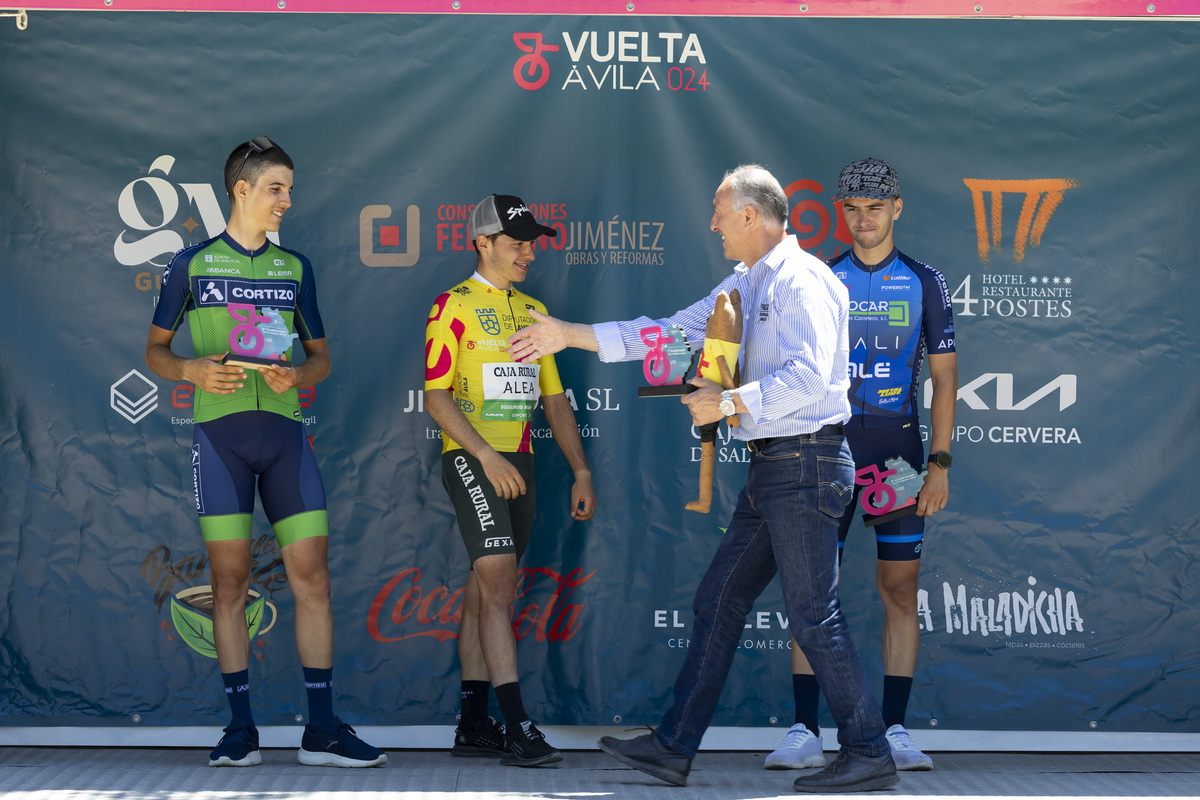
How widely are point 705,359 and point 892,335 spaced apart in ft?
2.75

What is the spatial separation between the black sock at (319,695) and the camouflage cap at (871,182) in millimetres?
2189

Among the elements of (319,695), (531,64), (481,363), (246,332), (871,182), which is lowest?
(319,695)

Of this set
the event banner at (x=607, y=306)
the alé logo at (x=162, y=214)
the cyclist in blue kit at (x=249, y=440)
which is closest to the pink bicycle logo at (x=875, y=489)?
the event banner at (x=607, y=306)

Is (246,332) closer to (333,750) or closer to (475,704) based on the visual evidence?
(333,750)

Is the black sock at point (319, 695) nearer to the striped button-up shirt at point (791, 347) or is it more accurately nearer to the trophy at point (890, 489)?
the striped button-up shirt at point (791, 347)

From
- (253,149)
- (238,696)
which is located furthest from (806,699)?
(253,149)

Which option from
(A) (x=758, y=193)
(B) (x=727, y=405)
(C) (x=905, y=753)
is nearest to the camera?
(B) (x=727, y=405)

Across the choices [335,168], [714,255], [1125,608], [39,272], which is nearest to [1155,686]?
[1125,608]

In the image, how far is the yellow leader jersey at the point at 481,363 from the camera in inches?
136

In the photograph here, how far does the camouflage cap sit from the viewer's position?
3.48 m

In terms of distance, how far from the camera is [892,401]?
11.3ft

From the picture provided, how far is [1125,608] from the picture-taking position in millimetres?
3857

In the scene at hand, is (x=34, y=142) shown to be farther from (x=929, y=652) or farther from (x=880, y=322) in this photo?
(x=929, y=652)

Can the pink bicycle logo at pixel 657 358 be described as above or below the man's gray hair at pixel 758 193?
below
